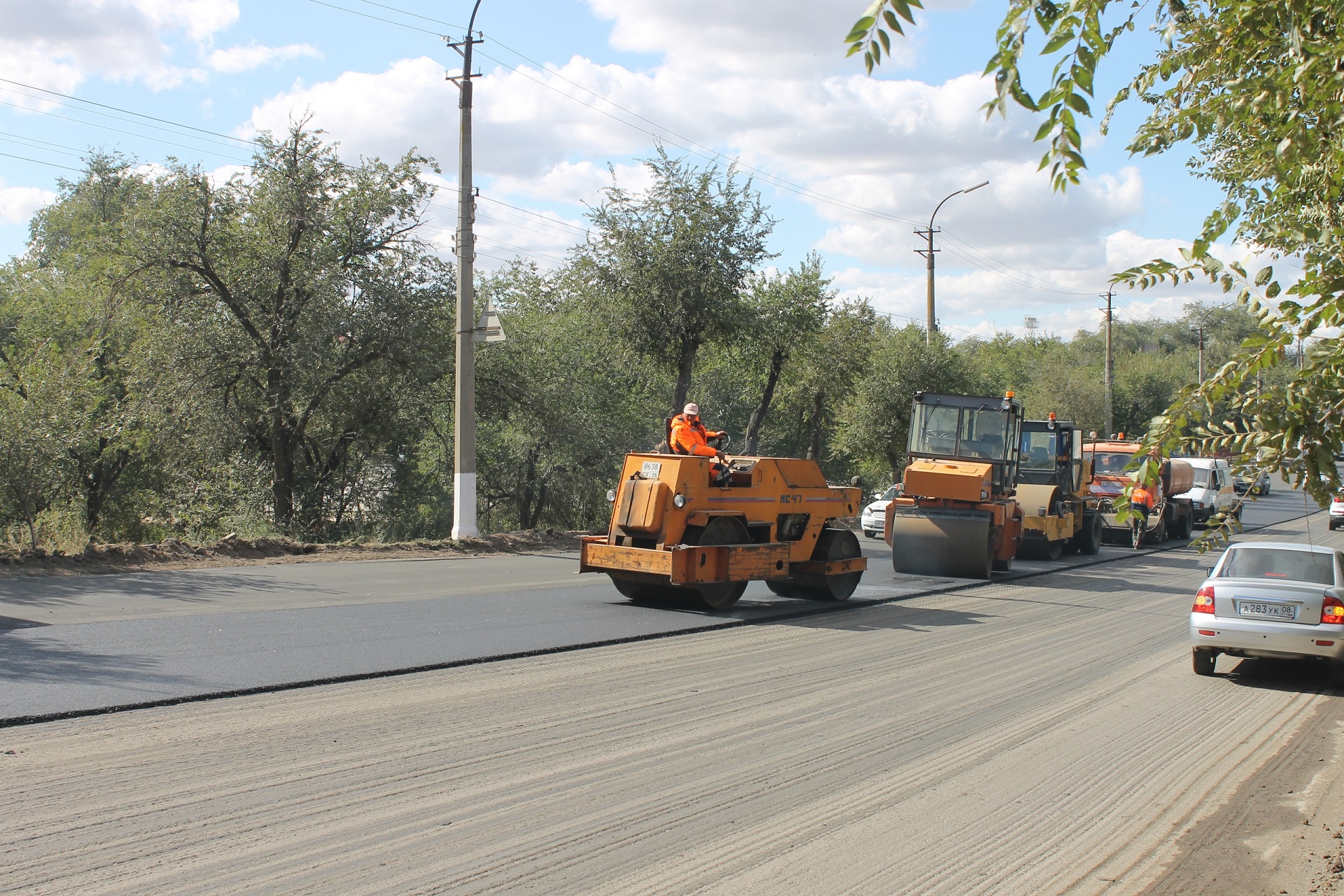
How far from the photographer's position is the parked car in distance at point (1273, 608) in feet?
32.8

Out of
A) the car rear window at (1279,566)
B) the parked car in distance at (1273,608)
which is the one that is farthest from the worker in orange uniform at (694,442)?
the car rear window at (1279,566)

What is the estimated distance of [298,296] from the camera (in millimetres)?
22219

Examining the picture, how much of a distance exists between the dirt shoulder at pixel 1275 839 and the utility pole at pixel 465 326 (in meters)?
15.2

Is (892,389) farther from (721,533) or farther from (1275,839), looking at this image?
(1275,839)

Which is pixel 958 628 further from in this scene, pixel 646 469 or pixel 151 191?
pixel 151 191

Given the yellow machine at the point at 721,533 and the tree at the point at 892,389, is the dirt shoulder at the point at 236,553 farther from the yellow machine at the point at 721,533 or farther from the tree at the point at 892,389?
the tree at the point at 892,389

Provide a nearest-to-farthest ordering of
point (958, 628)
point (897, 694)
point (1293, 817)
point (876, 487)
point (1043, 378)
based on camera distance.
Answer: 1. point (1293, 817)
2. point (897, 694)
3. point (958, 628)
4. point (876, 487)
5. point (1043, 378)

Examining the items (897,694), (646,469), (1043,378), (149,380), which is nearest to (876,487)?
(1043,378)

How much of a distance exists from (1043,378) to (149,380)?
59016 mm

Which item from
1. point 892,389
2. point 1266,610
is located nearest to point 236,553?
point 1266,610

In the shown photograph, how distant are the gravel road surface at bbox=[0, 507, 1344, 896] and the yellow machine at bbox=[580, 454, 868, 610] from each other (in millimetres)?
2796

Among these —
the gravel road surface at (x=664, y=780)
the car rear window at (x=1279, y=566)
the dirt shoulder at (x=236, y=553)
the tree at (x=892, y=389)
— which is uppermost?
the tree at (x=892, y=389)

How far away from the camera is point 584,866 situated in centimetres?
502

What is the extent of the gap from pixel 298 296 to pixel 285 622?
12779mm
